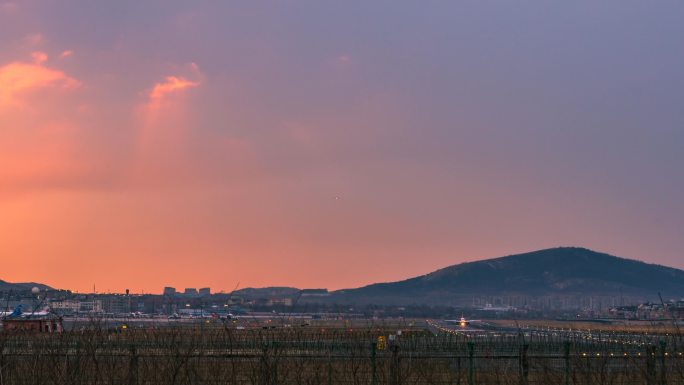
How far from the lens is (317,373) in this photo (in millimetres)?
27391

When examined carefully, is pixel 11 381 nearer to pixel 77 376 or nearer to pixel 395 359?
pixel 77 376

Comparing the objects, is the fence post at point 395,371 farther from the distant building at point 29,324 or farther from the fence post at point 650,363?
the distant building at point 29,324

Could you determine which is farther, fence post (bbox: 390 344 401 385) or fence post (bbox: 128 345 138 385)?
fence post (bbox: 390 344 401 385)

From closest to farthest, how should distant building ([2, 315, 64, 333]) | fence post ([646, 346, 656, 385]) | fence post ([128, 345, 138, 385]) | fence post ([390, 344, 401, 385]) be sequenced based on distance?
fence post ([128, 345, 138, 385]) → fence post ([646, 346, 656, 385]) → fence post ([390, 344, 401, 385]) → distant building ([2, 315, 64, 333])

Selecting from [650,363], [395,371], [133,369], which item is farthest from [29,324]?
[650,363]

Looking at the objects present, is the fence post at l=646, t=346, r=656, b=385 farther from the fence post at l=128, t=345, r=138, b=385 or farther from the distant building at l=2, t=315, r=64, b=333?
the distant building at l=2, t=315, r=64, b=333

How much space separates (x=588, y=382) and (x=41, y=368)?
15.4 m

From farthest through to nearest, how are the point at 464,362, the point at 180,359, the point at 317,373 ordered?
the point at 464,362
the point at 180,359
the point at 317,373

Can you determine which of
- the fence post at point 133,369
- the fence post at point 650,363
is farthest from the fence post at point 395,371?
the fence post at point 133,369

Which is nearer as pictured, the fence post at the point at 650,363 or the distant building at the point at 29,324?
the fence post at the point at 650,363

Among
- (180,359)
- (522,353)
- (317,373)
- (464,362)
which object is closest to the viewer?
(317,373)

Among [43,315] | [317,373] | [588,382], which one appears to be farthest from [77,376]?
[43,315]

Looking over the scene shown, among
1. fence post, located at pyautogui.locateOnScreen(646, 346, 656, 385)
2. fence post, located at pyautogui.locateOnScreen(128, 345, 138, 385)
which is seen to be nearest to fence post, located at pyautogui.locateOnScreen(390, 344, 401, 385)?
fence post, located at pyautogui.locateOnScreen(646, 346, 656, 385)

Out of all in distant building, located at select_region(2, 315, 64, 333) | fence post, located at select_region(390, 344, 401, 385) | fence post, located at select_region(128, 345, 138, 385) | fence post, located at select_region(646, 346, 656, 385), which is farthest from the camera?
distant building, located at select_region(2, 315, 64, 333)
